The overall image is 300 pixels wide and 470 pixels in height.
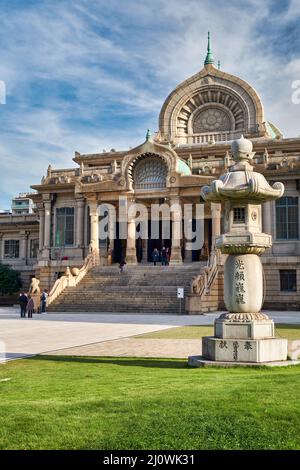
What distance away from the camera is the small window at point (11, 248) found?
5672 cm

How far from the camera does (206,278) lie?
35.7m

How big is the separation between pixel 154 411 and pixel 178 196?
3499 centimetres

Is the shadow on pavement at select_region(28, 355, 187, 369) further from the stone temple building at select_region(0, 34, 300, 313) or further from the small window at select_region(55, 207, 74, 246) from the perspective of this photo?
the small window at select_region(55, 207, 74, 246)

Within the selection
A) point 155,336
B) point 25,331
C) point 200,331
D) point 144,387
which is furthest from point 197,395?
point 25,331

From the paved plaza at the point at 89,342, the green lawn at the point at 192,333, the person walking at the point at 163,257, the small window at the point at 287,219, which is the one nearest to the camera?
the paved plaza at the point at 89,342

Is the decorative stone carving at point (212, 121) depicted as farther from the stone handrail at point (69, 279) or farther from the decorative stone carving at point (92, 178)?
the stone handrail at point (69, 279)

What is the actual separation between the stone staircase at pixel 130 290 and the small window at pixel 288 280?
600 centimetres

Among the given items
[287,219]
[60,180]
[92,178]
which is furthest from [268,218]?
[60,180]

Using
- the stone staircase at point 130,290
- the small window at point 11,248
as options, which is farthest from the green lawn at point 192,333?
the small window at point 11,248

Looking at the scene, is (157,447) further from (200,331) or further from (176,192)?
(176,192)

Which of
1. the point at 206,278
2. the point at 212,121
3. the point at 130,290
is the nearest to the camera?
the point at 206,278

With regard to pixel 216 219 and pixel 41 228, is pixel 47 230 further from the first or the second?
pixel 216 219

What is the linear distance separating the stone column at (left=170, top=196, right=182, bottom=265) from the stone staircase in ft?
3.96

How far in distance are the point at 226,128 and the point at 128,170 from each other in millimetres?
15014
